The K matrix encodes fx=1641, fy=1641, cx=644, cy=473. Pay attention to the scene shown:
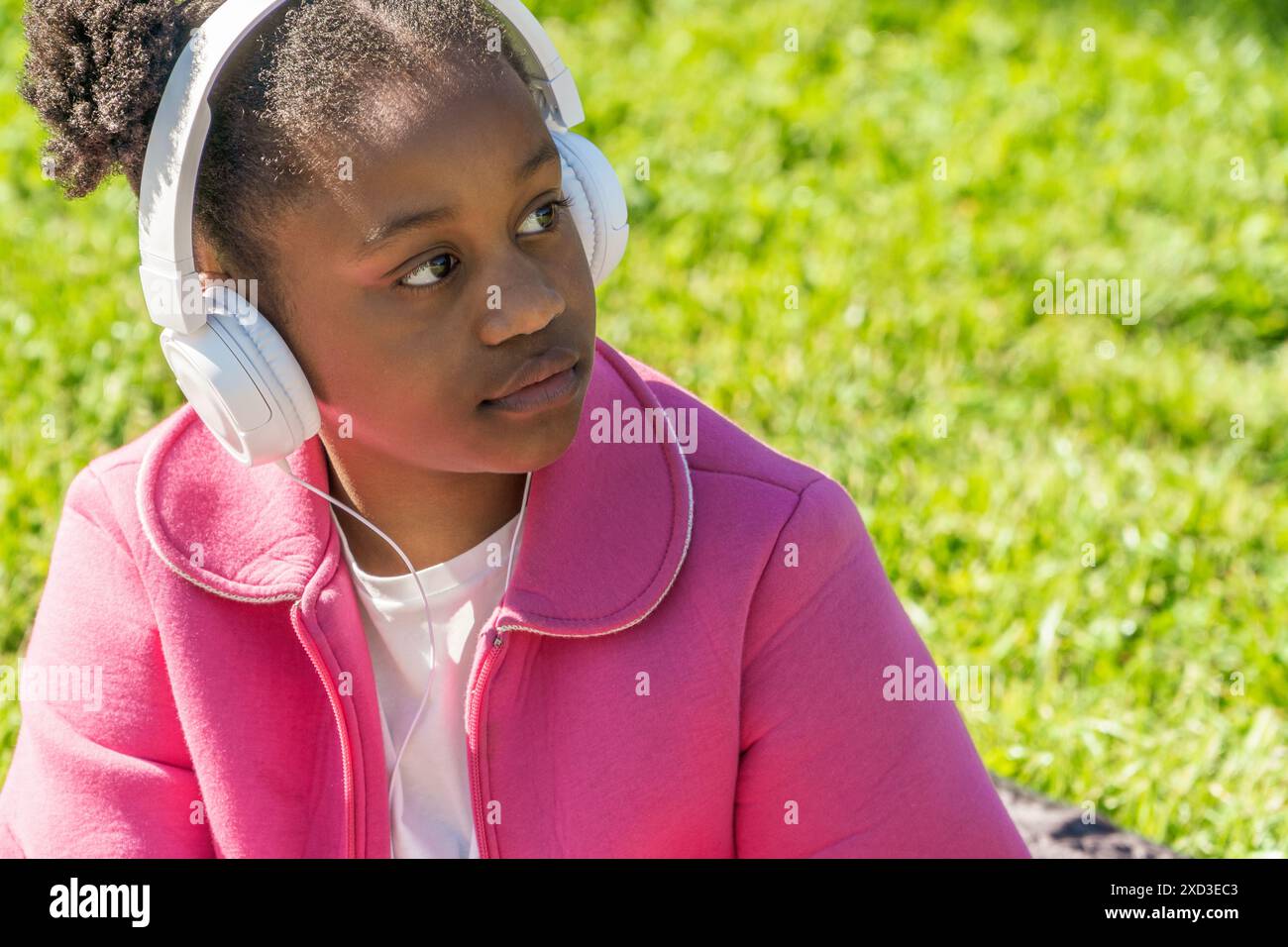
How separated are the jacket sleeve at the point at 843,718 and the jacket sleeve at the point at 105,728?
2.65 feet

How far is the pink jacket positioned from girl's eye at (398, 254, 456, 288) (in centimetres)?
35

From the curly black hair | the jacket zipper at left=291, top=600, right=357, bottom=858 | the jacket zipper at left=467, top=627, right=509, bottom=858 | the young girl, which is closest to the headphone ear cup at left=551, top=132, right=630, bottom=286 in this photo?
the young girl

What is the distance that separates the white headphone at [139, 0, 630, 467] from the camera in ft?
6.14

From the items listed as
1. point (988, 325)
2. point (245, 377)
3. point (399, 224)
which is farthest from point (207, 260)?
point (988, 325)

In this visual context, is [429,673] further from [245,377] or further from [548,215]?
[548,215]

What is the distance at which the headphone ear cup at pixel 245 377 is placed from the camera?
192 centimetres

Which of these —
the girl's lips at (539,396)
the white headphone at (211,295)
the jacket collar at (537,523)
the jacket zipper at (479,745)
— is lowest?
the jacket zipper at (479,745)

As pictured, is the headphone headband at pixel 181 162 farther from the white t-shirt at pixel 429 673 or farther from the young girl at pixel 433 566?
the white t-shirt at pixel 429 673

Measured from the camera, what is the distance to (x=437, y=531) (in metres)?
2.21

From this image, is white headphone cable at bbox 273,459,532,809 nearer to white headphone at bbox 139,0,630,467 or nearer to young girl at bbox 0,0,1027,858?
young girl at bbox 0,0,1027,858

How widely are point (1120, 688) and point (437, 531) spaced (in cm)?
171

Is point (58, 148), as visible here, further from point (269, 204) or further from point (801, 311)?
point (801, 311)

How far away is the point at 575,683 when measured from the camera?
84.2 inches

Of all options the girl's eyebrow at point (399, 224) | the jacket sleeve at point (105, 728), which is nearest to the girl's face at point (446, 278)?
the girl's eyebrow at point (399, 224)
